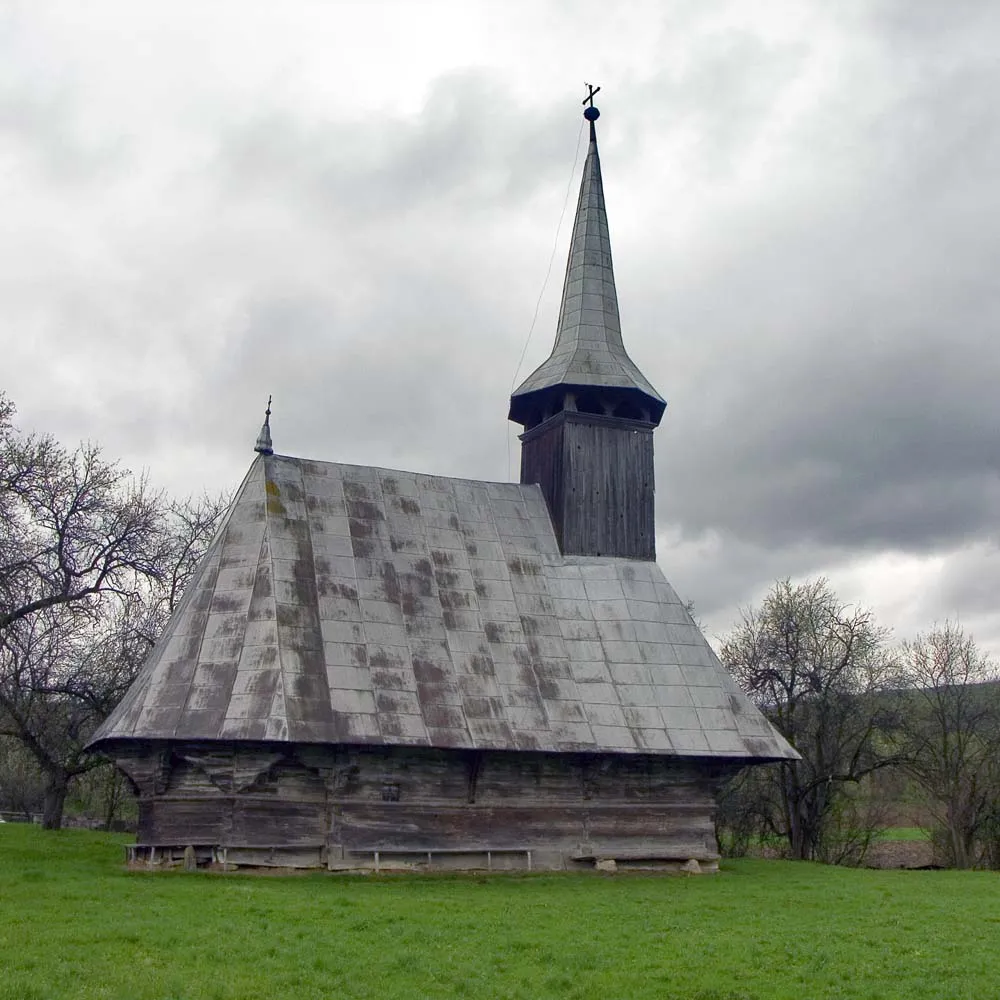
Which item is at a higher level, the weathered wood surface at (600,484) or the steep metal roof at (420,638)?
the weathered wood surface at (600,484)

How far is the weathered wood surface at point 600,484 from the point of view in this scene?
20859 millimetres

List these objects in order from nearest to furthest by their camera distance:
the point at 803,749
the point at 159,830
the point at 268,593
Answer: the point at 159,830 → the point at 268,593 → the point at 803,749

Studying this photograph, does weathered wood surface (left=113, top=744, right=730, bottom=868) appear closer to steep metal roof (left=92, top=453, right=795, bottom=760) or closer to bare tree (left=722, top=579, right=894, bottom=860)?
steep metal roof (left=92, top=453, right=795, bottom=760)

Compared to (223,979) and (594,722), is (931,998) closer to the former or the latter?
(223,979)

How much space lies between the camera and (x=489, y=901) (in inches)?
517

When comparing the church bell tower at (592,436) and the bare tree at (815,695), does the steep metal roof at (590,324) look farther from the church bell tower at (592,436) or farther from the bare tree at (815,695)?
the bare tree at (815,695)

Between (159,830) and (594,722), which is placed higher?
(594,722)

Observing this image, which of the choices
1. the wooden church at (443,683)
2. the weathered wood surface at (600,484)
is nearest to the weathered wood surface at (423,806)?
the wooden church at (443,683)

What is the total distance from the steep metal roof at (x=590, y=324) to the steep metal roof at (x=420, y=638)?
9.29 feet

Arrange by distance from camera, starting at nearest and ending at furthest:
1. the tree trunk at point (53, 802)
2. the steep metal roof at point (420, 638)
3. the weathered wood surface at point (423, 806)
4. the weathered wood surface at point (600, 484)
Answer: the weathered wood surface at point (423, 806), the steep metal roof at point (420, 638), the weathered wood surface at point (600, 484), the tree trunk at point (53, 802)

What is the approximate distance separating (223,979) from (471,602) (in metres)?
10.4

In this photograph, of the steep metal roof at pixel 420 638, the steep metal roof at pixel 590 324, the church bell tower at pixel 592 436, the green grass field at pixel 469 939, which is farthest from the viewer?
the steep metal roof at pixel 590 324

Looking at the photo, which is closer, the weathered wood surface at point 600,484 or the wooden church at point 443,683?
the wooden church at point 443,683

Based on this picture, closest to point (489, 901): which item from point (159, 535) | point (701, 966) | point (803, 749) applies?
point (701, 966)
